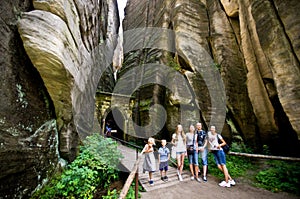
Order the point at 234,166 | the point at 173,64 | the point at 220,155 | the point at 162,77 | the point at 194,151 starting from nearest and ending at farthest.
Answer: the point at 220,155 < the point at 194,151 < the point at 234,166 < the point at 173,64 < the point at 162,77

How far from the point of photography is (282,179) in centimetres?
437

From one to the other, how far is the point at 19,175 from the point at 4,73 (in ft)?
6.89

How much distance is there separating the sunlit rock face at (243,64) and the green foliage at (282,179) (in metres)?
1.20

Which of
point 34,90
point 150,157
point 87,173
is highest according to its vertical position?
point 34,90

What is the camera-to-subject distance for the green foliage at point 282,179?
3939mm

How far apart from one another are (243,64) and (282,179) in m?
6.46

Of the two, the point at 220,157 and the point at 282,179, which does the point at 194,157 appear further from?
the point at 282,179

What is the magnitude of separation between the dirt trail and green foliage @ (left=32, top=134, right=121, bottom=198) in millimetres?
1375

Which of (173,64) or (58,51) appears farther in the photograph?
(173,64)

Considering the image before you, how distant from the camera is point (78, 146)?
16.6ft

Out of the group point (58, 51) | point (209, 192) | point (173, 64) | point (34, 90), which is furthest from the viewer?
point (173, 64)

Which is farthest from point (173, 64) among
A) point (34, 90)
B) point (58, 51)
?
point (34, 90)

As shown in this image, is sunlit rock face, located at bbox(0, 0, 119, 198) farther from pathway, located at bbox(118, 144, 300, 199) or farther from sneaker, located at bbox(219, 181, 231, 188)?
sneaker, located at bbox(219, 181, 231, 188)

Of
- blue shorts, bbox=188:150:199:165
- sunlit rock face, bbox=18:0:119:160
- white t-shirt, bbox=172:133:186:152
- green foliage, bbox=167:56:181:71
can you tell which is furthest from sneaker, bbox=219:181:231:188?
green foliage, bbox=167:56:181:71
